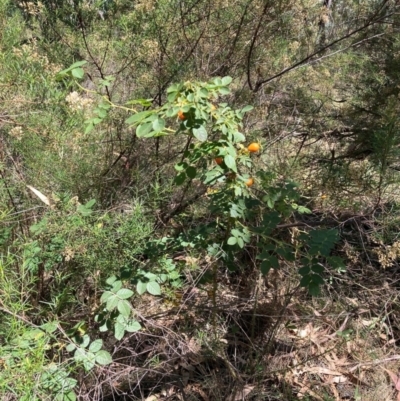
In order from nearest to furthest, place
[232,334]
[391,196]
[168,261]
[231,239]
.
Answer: [231,239] < [168,261] < [232,334] < [391,196]

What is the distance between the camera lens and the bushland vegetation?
1.86 meters

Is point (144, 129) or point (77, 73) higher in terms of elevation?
point (77, 73)

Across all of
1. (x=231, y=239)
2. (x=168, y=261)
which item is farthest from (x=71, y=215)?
(x=231, y=239)

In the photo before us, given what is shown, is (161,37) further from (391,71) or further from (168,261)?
(391,71)

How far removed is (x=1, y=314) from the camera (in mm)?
1887

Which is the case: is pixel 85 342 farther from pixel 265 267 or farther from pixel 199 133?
pixel 199 133

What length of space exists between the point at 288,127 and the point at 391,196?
38.4 inches

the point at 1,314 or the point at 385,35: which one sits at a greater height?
the point at 385,35

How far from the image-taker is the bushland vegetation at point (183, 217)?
1.86 metres

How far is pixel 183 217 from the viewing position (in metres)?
2.51

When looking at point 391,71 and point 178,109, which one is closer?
point 178,109

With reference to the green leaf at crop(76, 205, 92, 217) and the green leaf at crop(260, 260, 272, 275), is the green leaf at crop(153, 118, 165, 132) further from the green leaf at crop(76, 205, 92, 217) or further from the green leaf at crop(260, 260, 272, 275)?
the green leaf at crop(260, 260, 272, 275)

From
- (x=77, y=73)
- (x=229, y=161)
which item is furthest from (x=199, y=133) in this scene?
(x=77, y=73)

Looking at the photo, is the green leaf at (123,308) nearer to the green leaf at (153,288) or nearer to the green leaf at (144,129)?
the green leaf at (153,288)
